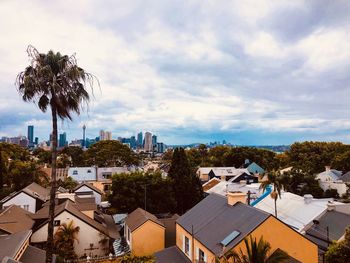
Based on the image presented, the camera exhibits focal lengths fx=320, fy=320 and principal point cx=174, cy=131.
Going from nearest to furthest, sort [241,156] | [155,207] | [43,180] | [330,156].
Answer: [155,207] → [43,180] → [330,156] → [241,156]

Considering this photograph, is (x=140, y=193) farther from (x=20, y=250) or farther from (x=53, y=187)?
(x=53, y=187)

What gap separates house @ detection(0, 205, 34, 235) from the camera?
26.4m

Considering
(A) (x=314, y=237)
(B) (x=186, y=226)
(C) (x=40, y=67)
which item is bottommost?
(A) (x=314, y=237)

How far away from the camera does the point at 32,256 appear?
20.5m

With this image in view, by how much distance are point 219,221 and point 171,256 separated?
16.5ft

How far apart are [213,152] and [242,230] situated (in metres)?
103

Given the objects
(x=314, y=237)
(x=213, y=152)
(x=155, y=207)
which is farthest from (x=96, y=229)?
(x=213, y=152)

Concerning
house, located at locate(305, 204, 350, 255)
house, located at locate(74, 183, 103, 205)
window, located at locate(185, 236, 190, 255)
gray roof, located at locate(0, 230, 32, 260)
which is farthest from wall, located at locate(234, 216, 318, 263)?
house, located at locate(74, 183, 103, 205)

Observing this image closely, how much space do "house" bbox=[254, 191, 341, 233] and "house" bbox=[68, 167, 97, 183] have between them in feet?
143

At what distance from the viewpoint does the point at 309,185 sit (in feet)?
183

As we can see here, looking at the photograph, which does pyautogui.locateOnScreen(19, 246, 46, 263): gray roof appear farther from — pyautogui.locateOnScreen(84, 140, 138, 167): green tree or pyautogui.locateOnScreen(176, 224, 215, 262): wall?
pyautogui.locateOnScreen(84, 140, 138, 167): green tree

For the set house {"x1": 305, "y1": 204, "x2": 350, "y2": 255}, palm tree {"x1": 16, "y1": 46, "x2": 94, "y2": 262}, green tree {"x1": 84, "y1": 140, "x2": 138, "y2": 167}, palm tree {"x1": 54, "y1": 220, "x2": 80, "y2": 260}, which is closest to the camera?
palm tree {"x1": 16, "y1": 46, "x2": 94, "y2": 262}

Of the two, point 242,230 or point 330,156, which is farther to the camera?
point 330,156

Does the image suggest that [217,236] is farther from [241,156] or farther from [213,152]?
[213,152]
